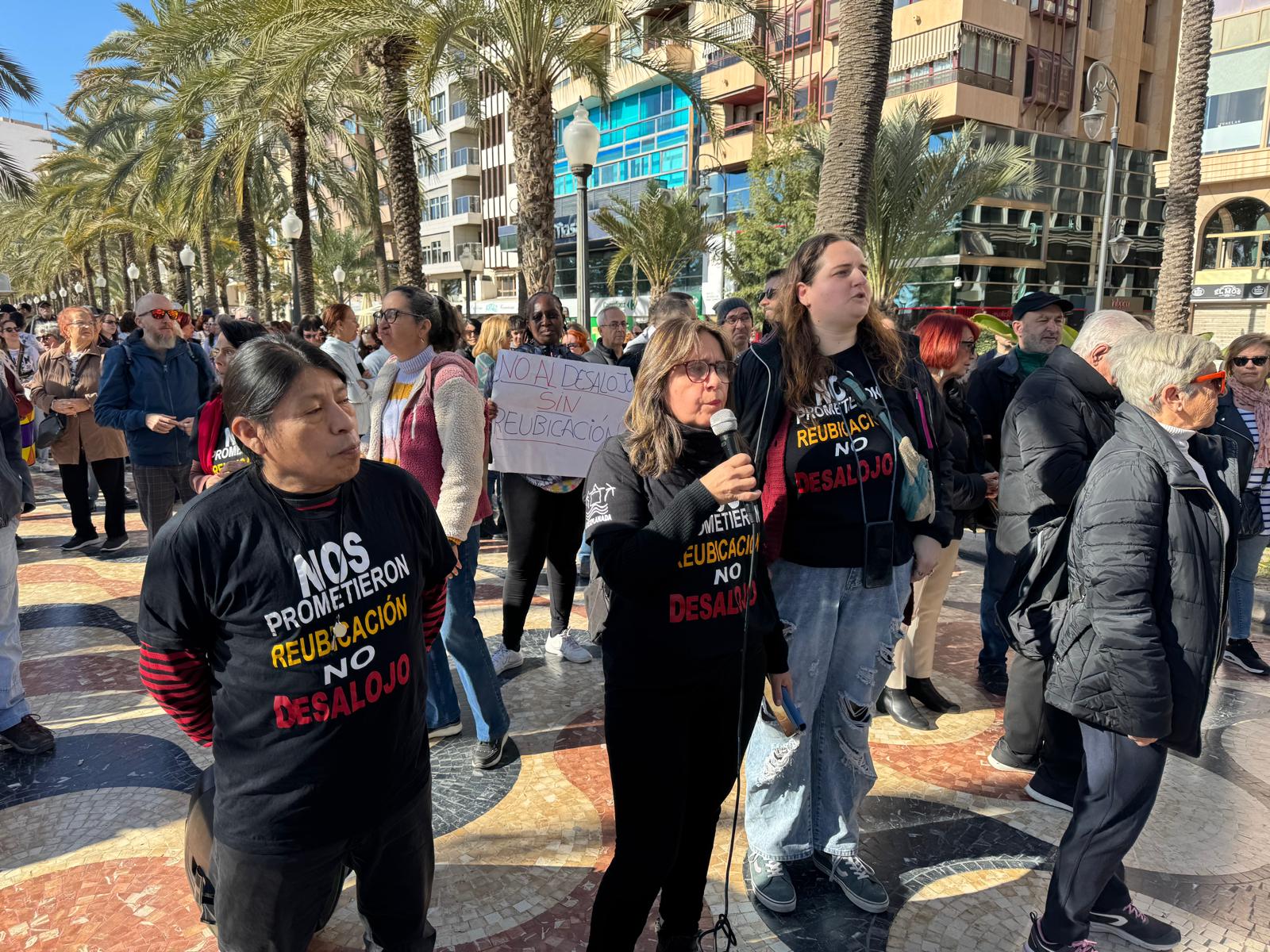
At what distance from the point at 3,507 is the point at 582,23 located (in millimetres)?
8911

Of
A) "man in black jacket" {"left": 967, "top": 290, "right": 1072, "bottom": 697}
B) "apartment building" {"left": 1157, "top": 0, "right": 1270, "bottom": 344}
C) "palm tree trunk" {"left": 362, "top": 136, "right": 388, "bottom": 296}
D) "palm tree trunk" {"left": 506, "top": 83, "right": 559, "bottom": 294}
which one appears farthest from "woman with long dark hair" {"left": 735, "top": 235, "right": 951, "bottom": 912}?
"apartment building" {"left": 1157, "top": 0, "right": 1270, "bottom": 344}

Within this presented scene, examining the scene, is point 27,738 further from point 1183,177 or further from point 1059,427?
point 1183,177

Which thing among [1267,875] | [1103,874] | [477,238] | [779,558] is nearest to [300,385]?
[779,558]

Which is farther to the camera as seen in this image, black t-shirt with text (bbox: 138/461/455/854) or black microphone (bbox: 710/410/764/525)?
black microphone (bbox: 710/410/764/525)

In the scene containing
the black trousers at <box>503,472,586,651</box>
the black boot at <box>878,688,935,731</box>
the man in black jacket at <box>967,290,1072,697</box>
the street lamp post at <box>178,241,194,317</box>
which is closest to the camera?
the black boot at <box>878,688,935,731</box>

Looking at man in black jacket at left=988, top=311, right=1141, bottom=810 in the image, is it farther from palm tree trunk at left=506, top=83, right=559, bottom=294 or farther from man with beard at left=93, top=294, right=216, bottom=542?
palm tree trunk at left=506, top=83, right=559, bottom=294

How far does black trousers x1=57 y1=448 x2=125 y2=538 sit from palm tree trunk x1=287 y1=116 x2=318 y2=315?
370 inches

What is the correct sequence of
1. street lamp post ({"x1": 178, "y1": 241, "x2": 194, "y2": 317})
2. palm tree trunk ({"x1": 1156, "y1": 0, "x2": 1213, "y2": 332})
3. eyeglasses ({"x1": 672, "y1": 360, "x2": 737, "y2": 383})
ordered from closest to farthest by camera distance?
eyeglasses ({"x1": 672, "y1": 360, "x2": 737, "y2": 383})
palm tree trunk ({"x1": 1156, "y1": 0, "x2": 1213, "y2": 332})
street lamp post ({"x1": 178, "y1": 241, "x2": 194, "y2": 317})

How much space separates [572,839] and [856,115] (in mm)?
8018

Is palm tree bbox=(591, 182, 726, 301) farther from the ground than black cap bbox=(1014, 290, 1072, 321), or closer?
farther from the ground

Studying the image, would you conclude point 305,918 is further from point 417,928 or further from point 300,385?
point 300,385

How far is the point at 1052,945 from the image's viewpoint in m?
2.41

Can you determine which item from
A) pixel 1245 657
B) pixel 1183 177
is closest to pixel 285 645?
pixel 1245 657

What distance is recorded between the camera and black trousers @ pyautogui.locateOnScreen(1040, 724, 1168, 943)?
2.29 metres
